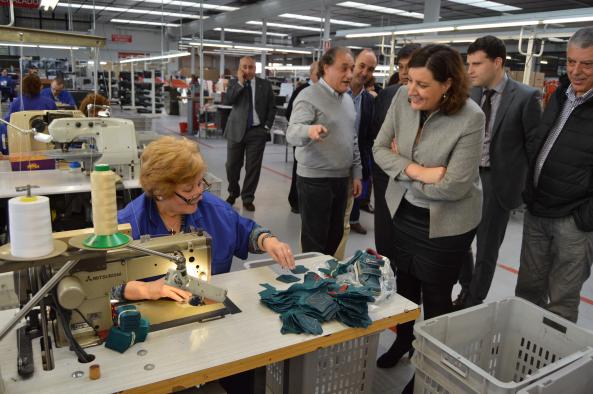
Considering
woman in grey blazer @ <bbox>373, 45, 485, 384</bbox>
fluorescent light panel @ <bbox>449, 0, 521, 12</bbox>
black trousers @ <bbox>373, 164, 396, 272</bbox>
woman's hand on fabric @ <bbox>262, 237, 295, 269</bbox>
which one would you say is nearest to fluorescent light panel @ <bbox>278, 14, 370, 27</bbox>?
fluorescent light panel @ <bbox>449, 0, 521, 12</bbox>

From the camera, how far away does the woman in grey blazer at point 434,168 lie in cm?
171

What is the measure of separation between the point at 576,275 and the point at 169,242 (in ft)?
5.64

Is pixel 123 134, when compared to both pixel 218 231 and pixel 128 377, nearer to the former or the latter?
pixel 218 231

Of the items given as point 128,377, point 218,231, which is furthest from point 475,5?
point 128,377

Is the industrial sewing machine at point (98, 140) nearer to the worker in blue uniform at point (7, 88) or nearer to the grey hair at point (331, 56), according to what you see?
A: the grey hair at point (331, 56)

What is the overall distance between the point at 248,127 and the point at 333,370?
11.7 feet

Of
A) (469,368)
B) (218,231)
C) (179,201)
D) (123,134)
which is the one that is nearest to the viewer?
(469,368)

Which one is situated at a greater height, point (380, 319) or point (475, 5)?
point (475, 5)

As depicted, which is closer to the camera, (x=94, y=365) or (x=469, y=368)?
(x=94, y=365)

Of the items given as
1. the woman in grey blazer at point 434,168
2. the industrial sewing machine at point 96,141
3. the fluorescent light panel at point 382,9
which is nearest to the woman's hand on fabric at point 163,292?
the woman in grey blazer at point 434,168

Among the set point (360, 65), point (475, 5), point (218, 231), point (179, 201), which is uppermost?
point (475, 5)

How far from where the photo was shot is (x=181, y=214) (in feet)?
5.20

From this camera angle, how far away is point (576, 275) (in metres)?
2.00

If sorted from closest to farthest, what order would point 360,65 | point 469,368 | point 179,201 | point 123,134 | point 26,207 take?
point 26,207
point 469,368
point 179,201
point 123,134
point 360,65
